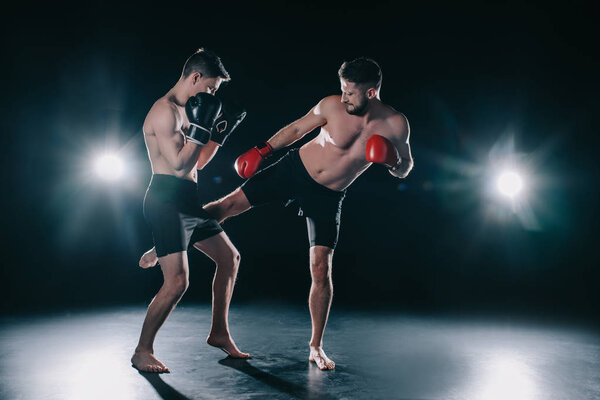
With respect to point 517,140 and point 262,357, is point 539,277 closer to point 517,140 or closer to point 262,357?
point 517,140

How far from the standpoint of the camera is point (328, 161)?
9.96ft

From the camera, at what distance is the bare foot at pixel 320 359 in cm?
275

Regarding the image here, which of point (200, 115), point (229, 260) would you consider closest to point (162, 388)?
point (229, 260)

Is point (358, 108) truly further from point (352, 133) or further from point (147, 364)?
point (147, 364)

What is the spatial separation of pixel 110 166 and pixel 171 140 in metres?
2.98

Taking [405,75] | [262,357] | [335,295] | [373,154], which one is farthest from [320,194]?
[405,75]

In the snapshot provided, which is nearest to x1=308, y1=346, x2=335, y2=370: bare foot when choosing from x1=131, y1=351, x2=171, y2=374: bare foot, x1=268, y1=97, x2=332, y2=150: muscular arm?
x1=131, y1=351, x2=171, y2=374: bare foot

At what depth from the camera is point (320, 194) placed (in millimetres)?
3062

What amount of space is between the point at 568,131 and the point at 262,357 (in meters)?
4.51

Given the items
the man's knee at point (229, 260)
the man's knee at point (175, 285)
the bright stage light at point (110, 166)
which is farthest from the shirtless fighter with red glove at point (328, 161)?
the bright stage light at point (110, 166)

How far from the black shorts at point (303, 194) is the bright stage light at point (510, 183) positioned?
3.13 m

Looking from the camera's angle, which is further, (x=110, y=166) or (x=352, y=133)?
(x=110, y=166)

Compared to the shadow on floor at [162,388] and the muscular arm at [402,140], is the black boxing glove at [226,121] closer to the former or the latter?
the muscular arm at [402,140]

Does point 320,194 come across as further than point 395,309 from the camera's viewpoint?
No
